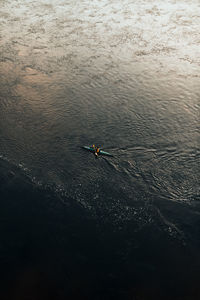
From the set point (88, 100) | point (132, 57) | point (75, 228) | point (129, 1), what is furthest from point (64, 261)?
point (129, 1)

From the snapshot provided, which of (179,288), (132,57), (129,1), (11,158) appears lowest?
(179,288)

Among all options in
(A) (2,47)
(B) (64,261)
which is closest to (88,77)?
(A) (2,47)

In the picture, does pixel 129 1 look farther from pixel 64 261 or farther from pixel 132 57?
pixel 64 261

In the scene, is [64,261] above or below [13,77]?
below

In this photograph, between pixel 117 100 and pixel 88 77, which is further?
pixel 88 77

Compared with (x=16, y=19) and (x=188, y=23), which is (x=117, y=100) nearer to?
(x=188, y=23)

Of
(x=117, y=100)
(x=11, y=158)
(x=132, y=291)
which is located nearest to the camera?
(x=132, y=291)

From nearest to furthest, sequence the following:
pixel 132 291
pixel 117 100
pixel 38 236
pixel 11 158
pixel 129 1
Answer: pixel 132 291 → pixel 38 236 → pixel 11 158 → pixel 117 100 → pixel 129 1
